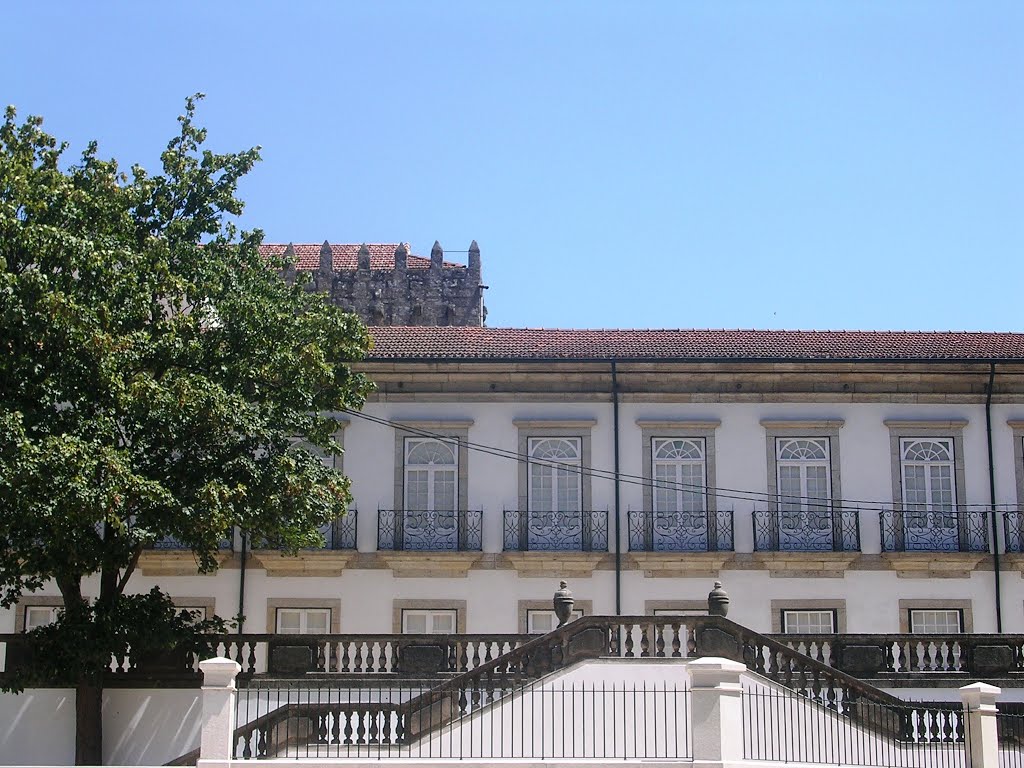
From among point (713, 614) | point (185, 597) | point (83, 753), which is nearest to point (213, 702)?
point (83, 753)

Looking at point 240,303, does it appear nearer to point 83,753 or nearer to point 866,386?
point 83,753

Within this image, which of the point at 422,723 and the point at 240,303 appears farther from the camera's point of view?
the point at 240,303

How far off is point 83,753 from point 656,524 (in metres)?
10.7

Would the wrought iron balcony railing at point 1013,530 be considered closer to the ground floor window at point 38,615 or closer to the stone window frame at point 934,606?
the stone window frame at point 934,606

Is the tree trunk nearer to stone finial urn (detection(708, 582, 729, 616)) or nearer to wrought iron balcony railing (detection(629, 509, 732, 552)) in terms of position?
stone finial urn (detection(708, 582, 729, 616))

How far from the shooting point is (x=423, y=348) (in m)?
27.9

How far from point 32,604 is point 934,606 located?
15570 millimetres

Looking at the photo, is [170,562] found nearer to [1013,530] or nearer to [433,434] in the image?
[433,434]

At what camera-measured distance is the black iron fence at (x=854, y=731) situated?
18.4 metres

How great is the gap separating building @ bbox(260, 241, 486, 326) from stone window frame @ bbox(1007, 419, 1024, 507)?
23.0 metres

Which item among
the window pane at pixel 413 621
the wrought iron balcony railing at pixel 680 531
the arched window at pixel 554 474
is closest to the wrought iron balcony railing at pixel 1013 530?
the wrought iron balcony railing at pixel 680 531

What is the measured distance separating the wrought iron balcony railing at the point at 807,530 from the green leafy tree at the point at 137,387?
8273mm

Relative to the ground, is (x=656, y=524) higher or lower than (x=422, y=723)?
higher

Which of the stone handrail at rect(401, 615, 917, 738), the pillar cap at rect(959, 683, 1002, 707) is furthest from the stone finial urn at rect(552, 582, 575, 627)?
the pillar cap at rect(959, 683, 1002, 707)
